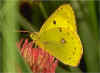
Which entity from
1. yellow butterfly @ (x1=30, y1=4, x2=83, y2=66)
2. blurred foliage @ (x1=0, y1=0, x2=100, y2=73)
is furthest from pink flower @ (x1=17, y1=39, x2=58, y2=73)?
blurred foliage @ (x1=0, y1=0, x2=100, y2=73)

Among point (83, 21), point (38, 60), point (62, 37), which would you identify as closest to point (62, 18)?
point (62, 37)

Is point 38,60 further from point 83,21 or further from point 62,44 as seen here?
point 83,21

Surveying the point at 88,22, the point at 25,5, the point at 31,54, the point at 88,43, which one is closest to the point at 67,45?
the point at 31,54

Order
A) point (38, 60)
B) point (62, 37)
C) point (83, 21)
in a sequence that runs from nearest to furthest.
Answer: point (38, 60) → point (62, 37) → point (83, 21)

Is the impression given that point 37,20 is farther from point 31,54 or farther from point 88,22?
point 31,54

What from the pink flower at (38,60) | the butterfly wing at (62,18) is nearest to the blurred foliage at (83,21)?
the butterfly wing at (62,18)

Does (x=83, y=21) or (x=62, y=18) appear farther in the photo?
(x=83, y=21)

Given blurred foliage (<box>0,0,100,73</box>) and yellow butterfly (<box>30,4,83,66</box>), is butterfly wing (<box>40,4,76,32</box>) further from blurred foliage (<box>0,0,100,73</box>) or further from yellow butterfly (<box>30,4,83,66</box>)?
blurred foliage (<box>0,0,100,73</box>)
